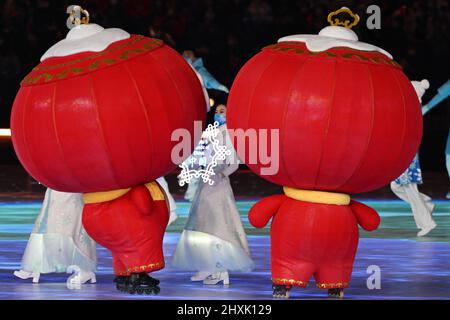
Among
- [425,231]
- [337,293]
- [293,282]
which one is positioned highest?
[293,282]

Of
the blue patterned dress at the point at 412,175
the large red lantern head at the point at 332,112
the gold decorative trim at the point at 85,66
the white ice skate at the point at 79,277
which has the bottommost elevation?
the blue patterned dress at the point at 412,175

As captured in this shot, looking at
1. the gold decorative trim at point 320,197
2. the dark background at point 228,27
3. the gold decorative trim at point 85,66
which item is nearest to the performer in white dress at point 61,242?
the gold decorative trim at point 85,66

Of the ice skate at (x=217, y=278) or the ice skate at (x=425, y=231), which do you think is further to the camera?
the ice skate at (x=425, y=231)

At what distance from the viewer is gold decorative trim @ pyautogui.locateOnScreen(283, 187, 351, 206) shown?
8289mm

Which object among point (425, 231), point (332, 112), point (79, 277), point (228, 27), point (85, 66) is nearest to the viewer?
point (332, 112)

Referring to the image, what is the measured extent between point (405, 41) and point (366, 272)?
8.32 metres

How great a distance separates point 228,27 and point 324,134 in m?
10.1

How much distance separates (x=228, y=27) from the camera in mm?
17891

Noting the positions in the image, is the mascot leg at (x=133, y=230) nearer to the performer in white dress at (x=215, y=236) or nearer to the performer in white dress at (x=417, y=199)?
the performer in white dress at (x=215, y=236)

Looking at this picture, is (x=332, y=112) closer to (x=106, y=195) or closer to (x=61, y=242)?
(x=106, y=195)

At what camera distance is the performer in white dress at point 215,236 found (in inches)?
361

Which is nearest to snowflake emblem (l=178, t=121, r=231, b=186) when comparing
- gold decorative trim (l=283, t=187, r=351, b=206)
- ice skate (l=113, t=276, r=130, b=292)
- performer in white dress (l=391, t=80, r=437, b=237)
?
ice skate (l=113, t=276, r=130, b=292)

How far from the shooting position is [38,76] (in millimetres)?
8344

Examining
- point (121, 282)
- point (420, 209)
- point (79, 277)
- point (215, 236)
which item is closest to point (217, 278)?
point (215, 236)
